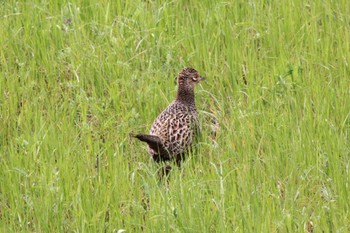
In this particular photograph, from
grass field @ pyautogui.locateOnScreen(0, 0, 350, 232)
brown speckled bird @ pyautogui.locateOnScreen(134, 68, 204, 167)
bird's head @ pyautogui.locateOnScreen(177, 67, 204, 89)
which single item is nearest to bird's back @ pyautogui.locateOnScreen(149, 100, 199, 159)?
brown speckled bird @ pyautogui.locateOnScreen(134, 68, 204, 167)

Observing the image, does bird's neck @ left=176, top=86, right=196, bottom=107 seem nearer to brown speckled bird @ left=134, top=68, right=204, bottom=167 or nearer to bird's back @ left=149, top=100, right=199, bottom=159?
brown speckled bird @ left=134, top=68, right=204, bottom=167

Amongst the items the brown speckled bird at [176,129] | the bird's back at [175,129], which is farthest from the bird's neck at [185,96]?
the bird's back at [175,129]

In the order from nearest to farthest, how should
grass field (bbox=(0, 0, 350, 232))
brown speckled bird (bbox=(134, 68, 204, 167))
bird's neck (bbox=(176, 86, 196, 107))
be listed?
grass field (bbox=(0, 0, 350, 232)) → brown speckled bird (bbox=(134, 68, 204, 167)) → bird's neck (bbox=(176, 86, 196, 107))

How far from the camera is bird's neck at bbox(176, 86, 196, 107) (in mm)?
7801

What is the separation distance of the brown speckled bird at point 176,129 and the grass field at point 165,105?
0.36 feet

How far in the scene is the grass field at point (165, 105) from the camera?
6.29 m

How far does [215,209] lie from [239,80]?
2112mm

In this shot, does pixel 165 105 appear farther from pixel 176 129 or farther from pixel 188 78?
pixel 176 129

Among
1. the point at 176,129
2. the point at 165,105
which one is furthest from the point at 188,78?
the point at 176,129

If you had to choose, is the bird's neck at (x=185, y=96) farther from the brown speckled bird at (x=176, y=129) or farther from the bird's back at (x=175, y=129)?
the bird's back at (x=175, y=129)

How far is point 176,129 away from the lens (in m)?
7.54

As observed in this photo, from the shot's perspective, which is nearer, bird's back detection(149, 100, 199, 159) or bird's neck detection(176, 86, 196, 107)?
bird's back detection(149, 100, 199, 159)

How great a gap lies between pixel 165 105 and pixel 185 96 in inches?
11.0

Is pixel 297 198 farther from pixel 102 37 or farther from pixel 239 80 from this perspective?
pixel 102 37
